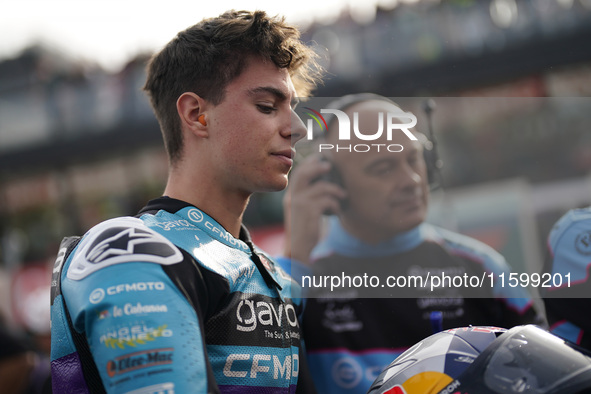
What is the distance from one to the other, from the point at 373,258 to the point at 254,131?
806mm

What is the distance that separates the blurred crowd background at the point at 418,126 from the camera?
2176mm

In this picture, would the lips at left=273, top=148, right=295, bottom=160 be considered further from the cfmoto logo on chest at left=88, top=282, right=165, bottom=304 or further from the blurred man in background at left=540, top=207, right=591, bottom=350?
the blurred man in background at left=540, top=207, right=591, bottom=350

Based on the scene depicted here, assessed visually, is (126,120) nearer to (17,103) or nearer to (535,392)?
(17,103)

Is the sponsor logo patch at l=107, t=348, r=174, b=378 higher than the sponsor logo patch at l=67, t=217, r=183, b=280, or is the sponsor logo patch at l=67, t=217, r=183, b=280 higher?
the sponsor logo patch at l=67, t=217, r=183, b=280

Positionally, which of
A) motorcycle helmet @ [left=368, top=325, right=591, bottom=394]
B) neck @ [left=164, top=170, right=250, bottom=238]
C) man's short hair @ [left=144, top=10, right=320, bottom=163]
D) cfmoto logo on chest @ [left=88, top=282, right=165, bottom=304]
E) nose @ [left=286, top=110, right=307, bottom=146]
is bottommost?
motorcycle helmet @ [left=368, top=325, right=591, bottom=394]

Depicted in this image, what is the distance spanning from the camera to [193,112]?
1.86 metres

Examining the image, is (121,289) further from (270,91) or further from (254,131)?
(270,91)

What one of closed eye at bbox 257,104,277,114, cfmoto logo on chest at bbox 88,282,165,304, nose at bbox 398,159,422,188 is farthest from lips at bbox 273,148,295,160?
cfmoto logo on chest at bbox 88,282,165,304

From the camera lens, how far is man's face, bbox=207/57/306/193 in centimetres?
180

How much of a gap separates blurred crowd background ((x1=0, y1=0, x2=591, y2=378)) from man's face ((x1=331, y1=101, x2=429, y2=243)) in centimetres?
9

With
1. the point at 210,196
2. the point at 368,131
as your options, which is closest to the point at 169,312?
the point at 210,196

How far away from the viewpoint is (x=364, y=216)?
7.55 ft

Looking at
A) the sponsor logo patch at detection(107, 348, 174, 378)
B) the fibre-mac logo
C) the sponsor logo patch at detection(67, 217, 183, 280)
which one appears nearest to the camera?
the sponsor logo patch at detection(107, 348, 174, 378)

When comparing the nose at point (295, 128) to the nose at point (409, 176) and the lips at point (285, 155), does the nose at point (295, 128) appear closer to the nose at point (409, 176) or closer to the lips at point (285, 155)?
the lips at point (285, 155)
